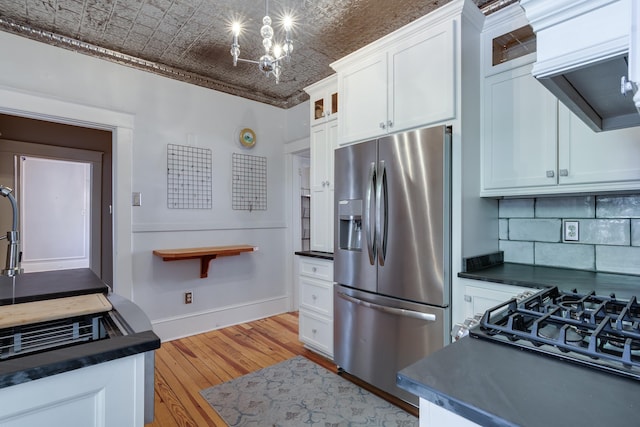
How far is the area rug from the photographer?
76.8 inches

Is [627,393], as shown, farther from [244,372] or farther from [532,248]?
[244,372]

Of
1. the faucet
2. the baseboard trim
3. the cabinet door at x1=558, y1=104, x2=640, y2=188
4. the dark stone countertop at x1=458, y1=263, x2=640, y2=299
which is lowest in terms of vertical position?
the baseboard trim

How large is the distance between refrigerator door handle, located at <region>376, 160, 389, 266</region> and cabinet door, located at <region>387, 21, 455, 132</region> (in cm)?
37

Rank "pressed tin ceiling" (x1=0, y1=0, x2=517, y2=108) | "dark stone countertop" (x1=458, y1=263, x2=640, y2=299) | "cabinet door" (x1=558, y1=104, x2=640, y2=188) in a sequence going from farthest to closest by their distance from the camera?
1. "pressed tin ceiling" (x1=0, y1=0, x2=517, y2=108)
2. "cabinet door" (x1=558, y1=104, x2=640, y2=188)
3. "dark stone countertop" (x1=458, y1=263, x2=640, y2=299)

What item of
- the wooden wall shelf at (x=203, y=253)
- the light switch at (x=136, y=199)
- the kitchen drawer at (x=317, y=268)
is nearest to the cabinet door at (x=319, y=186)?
the kitchen drawer at (x=317, y=268)

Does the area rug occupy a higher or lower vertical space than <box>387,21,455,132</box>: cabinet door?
lower

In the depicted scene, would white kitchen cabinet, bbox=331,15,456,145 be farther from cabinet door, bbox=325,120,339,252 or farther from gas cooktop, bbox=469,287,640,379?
gas cooktop, bbox=469,287,640,379

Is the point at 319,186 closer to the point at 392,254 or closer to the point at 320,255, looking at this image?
the point at 320,255

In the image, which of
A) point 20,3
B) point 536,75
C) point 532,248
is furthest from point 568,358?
point 20,3

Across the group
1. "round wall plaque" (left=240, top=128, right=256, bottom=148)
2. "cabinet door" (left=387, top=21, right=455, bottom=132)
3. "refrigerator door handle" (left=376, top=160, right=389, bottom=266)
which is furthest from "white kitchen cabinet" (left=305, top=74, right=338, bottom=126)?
"refrigerator door handle" (left=376, top=160, right=389, bottom=266)

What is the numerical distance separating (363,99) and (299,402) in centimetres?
217

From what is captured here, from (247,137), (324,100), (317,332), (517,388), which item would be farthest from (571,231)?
(247,137)

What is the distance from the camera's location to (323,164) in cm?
309

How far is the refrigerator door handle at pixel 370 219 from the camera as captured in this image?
2.18 metres
